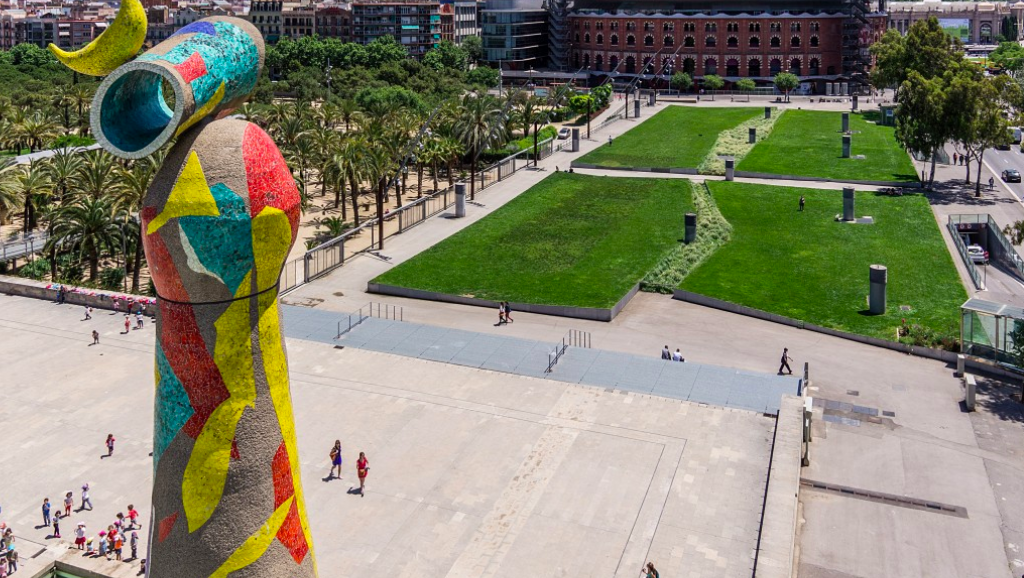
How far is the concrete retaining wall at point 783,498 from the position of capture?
26.8 m

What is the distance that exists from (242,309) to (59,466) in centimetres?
1935

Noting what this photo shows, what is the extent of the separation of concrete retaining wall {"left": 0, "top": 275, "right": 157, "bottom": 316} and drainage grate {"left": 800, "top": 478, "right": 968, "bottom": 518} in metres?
30.5

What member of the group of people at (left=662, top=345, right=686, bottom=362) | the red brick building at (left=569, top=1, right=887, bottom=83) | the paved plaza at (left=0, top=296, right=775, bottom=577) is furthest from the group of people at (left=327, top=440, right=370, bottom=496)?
the red brick building at (left=569, top=1, right=887, bottom=83)

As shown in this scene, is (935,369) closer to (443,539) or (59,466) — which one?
(443,539)

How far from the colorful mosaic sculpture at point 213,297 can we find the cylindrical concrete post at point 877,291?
3901 centimetres

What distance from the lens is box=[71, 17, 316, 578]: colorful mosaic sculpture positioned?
18.3 metres

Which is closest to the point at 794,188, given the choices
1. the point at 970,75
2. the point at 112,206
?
the point at 970,75

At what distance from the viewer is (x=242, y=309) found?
1894cm

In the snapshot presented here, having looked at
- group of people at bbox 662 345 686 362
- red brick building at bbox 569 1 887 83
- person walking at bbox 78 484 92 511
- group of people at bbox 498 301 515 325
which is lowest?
person walking at bbox 78 484 92 511

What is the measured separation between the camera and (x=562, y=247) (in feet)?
209

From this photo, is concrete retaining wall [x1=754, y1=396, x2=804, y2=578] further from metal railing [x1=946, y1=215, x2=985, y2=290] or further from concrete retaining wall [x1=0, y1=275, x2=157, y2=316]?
concrete retaining wall [x1=0, y1=275, x2=157, y2=316]

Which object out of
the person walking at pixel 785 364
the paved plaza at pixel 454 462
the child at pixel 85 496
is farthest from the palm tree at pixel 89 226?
the person walking at pixel 785 364

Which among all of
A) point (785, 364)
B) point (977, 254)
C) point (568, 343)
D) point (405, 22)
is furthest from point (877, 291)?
point (405, 22)

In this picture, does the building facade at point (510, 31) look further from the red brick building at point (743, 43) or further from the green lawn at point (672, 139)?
the green lawn at point (672, 139)
